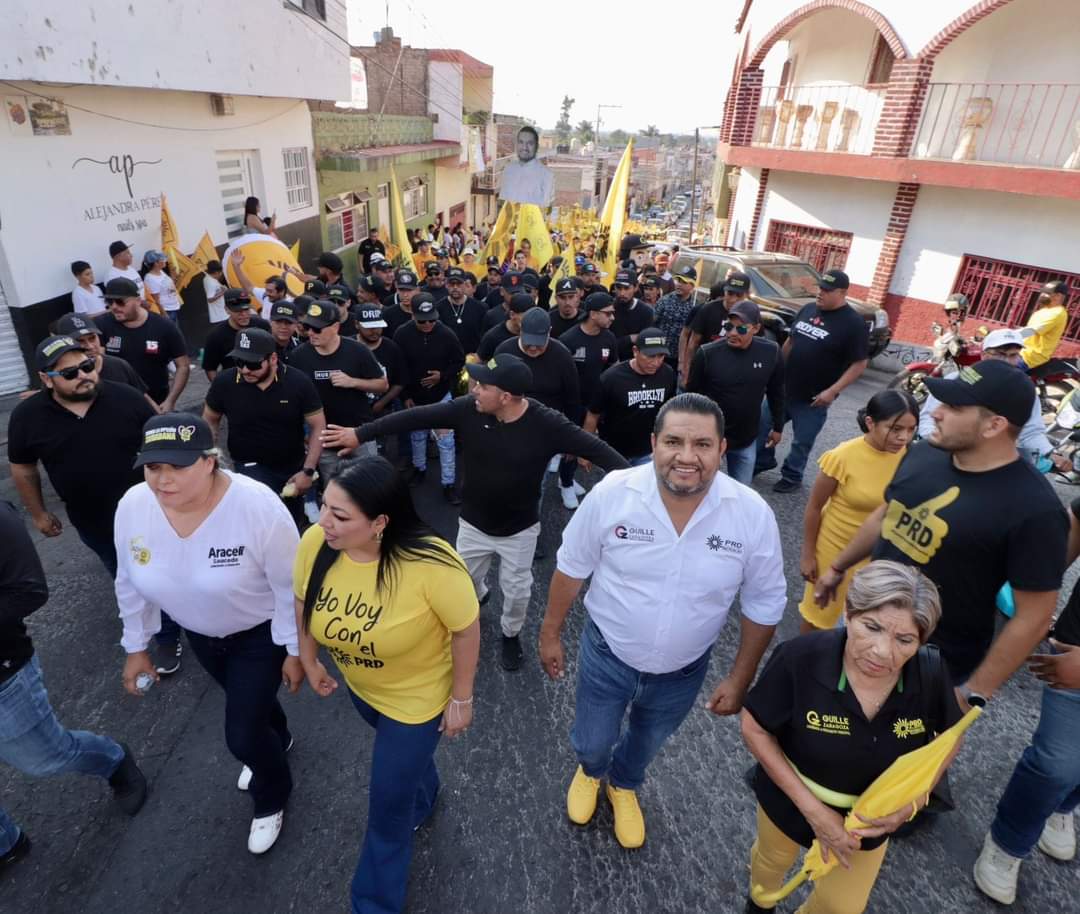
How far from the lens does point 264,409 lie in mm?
4383

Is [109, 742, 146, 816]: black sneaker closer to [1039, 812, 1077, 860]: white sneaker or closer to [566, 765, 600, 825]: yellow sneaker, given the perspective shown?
[566, 765, 600, 825]: yellow sneaker

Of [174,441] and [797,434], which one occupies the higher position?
[174,441]

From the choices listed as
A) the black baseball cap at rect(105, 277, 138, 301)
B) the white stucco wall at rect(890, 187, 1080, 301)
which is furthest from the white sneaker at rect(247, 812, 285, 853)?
the white stucco wall at rect(890, 187, 1080, 301)

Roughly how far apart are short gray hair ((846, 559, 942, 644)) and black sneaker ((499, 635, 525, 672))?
2.47 m

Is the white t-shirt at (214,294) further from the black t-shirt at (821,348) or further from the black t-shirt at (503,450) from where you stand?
the black t-shirt at (821,348)

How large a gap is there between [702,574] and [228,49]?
11.2m

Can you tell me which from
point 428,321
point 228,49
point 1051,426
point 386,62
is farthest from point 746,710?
point 386,62

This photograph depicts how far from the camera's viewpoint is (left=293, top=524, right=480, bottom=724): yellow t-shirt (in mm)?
2326

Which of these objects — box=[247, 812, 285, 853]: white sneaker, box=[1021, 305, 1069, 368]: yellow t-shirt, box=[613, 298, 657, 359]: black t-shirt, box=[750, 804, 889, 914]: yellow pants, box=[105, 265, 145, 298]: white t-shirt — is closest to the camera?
box=[750, 804, 889, 914]: yellow pants

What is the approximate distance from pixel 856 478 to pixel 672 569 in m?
1.52

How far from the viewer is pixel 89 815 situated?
309 centimetres

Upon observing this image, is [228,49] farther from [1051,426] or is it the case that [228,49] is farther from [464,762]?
[1051,426]

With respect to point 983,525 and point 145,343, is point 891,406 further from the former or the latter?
point 145,343

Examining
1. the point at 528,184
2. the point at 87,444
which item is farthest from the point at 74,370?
the point at 528,184
